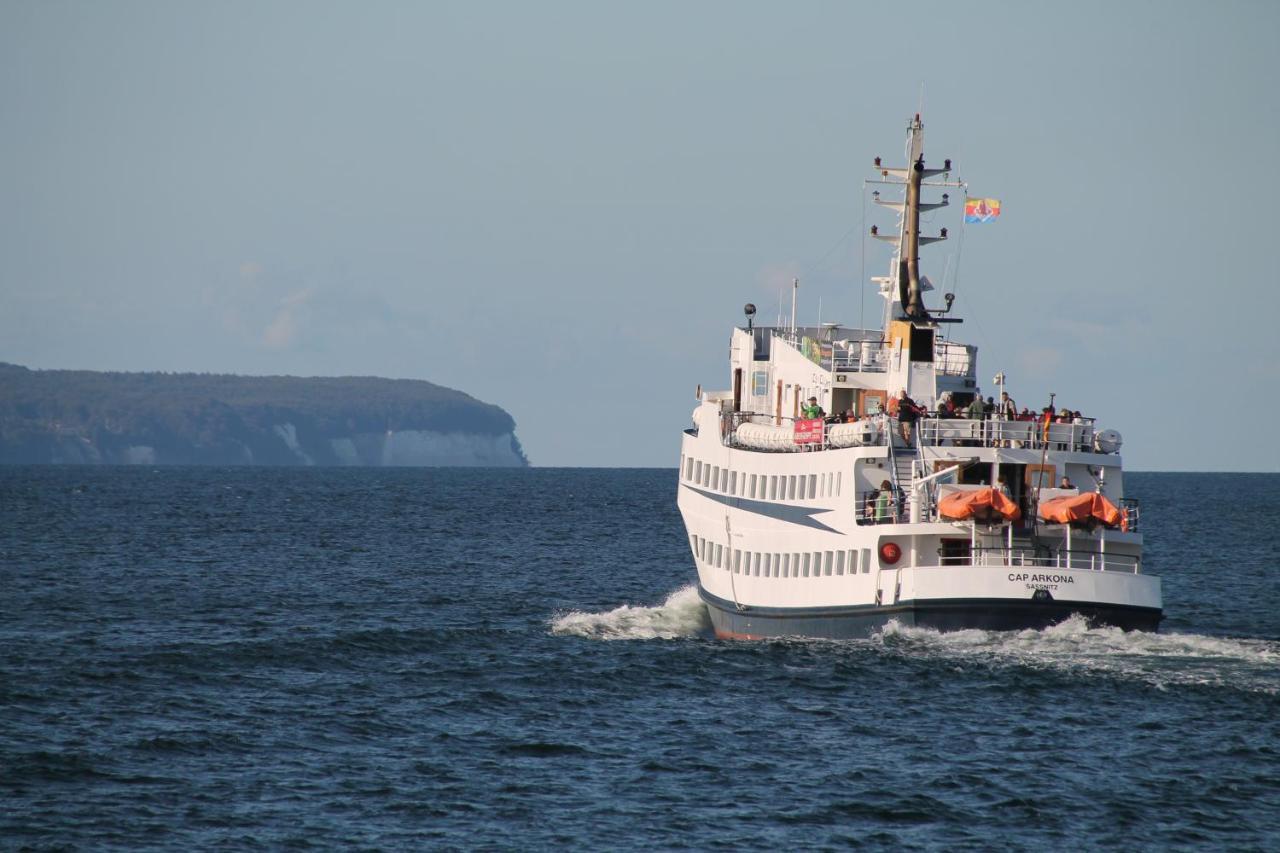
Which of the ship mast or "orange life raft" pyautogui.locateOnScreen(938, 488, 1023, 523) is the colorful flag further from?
"orange life raft" pyautogui.locateOnScreen(938, 488, 1023, 523)

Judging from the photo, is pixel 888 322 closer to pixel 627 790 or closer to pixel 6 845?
pixel 627 790

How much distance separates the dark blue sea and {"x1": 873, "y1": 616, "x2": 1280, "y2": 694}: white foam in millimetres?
72

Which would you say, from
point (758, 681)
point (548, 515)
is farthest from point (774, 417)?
point (548, 515)

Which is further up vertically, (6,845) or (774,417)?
(774,417)

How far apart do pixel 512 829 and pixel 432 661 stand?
56.7 ft

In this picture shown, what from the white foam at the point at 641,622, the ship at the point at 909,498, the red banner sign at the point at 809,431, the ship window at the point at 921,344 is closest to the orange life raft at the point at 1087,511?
the ship at the point at 909,498

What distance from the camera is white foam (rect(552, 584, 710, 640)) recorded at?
170ft

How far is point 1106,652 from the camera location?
40750mm

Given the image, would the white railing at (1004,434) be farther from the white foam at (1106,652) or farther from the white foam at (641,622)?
the white foam at (641,622)

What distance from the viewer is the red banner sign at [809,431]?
4722 cm

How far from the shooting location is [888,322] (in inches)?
2066

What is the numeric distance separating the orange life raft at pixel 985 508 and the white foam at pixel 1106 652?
9.04 ft

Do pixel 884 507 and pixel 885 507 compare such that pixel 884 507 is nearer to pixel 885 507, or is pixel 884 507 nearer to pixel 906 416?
pixel 885 507

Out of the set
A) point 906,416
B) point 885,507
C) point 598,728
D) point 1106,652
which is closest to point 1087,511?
point 1106,652
